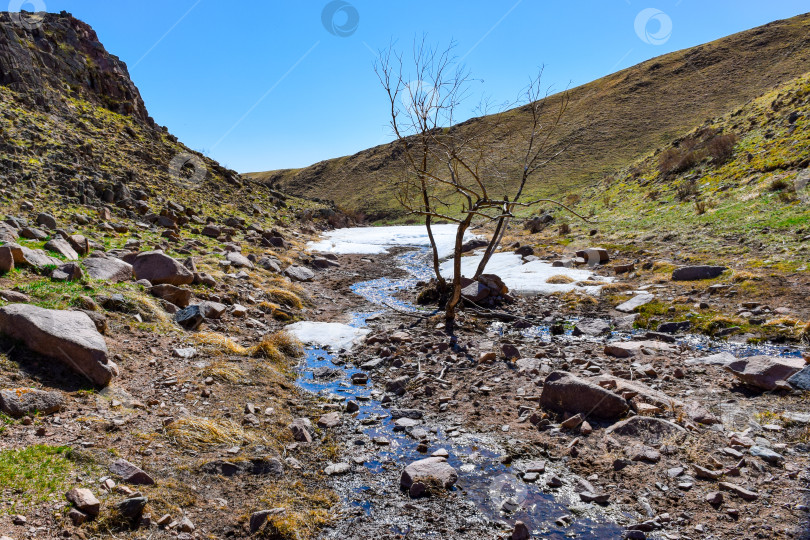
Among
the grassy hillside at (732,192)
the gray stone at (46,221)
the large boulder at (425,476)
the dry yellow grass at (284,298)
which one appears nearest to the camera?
the large boulder at (425,476)

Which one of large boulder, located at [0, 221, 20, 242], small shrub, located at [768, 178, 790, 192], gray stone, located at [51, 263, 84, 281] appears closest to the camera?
gray stone, located at [51, 263, 84, 281]

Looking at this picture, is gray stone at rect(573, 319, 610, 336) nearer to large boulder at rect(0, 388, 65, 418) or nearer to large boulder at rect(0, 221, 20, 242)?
large boulder at rect(0, 388, 65, 418)

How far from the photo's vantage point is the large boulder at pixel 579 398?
567 cm

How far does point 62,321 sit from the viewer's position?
18.9 ft

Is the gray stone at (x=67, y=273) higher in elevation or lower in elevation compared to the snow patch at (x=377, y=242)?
lower

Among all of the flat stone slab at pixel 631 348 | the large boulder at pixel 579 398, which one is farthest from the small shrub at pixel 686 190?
the large boulder at pixel 579 398

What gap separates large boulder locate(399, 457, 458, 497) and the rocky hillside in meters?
0.88

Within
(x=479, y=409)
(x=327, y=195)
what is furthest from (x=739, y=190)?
(x=327, y=195)

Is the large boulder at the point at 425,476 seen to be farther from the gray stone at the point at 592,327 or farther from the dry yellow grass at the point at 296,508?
the gray stone at the point at 592,327

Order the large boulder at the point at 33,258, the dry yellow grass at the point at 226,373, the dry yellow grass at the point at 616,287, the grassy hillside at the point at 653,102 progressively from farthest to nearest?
the grassy hillside at the point at 653,102 → the dry yellow grass at the point at 616,287 → the large boulder at the point at 33,258 → the dry yellow grass at the point at 226,373

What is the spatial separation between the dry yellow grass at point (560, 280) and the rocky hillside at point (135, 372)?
741 cm

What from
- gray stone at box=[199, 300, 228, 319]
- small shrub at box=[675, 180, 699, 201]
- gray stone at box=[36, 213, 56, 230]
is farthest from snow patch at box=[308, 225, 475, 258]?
gray stone at box=[199, 300, 228, 319]

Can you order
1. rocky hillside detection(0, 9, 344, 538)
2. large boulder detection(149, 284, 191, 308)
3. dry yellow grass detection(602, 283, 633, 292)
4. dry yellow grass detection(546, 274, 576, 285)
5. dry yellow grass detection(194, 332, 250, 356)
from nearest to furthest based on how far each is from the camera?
rocky hillside detection(0, 9, 344, 538) → dry yellow grass detection(194, 332, 250, 356) → large boulder detection(149, 284, 191, 308) → dry yellow grass detection(602, 283, 633, 292) → dry yellow grass detection(546, 274, 576, 285)

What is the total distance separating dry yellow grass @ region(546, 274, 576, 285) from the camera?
13695mm
